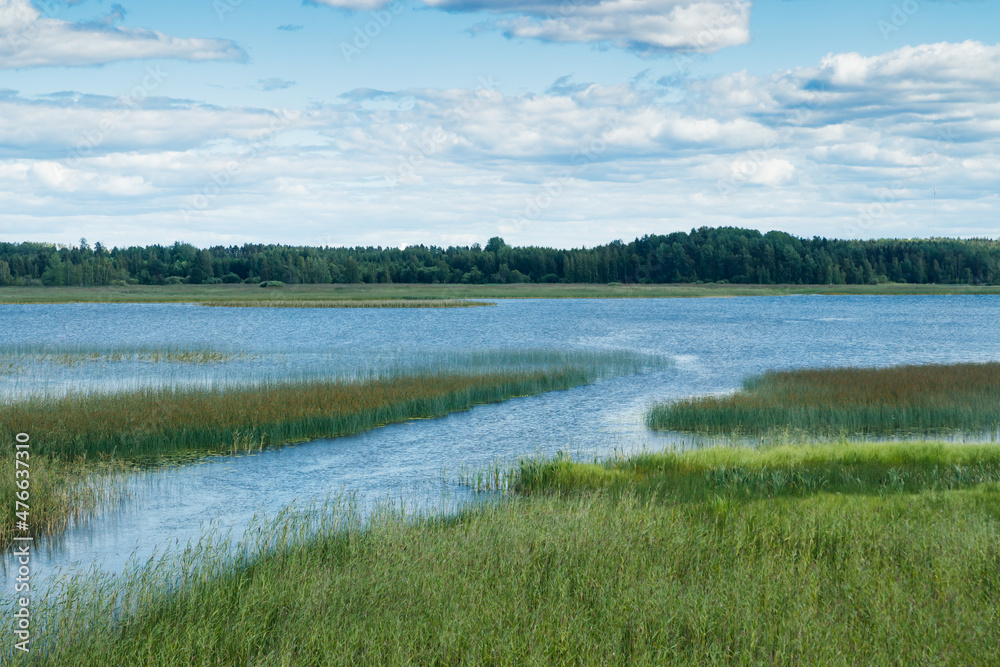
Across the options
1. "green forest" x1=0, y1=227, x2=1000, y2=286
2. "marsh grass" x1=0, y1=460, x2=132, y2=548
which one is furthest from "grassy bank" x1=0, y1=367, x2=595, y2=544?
"green forest" x1=0, y1=227, x2=1000, y2=286

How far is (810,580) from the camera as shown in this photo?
29.8 feet

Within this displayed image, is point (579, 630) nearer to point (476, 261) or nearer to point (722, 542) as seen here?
point (722, 542)

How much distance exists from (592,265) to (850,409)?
156 meters

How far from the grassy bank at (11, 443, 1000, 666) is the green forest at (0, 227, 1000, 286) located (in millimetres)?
159016

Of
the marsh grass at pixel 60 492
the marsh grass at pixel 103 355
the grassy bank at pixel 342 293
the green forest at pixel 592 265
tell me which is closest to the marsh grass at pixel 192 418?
the marsh grass at pixel 60 492

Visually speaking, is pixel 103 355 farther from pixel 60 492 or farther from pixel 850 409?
pixel 850 409

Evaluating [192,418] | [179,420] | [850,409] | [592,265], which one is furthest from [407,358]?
[592,265]

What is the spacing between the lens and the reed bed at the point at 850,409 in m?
23.3

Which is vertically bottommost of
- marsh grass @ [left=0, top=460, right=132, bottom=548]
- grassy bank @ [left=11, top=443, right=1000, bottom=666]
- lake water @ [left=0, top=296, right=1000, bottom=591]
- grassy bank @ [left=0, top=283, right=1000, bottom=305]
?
lake water @ [left=0, top=296, right=1000, bottom=591]

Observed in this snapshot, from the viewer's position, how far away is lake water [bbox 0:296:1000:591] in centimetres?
1541

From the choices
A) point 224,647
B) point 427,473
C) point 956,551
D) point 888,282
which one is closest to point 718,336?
point 427,473

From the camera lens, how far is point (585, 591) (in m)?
9.06

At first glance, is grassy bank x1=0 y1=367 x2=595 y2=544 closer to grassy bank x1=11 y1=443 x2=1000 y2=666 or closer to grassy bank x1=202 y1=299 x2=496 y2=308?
grassy bank x1=11 y1=443 x2=1000 y2=666

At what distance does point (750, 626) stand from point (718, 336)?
56.0 metres
